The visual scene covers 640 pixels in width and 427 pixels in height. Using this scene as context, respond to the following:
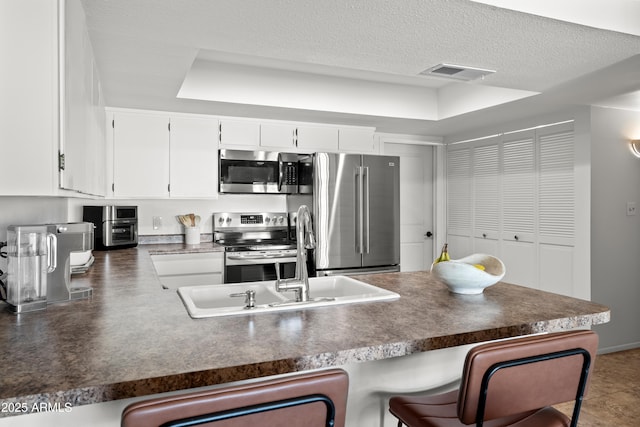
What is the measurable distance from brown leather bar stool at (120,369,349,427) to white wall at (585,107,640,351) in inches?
148

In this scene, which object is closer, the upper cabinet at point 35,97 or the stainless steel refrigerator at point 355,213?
the upper cabinet at point 35,97

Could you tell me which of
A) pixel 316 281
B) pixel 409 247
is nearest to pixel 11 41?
pixel 316 281

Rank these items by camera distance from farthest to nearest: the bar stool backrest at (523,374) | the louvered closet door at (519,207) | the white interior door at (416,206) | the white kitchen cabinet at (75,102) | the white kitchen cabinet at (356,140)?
the white interior door at (416,206)
the white kitchen cabinet at (356,140)
the louvered closet door at (519,207)
the white kitchen cabinet at (75,102)
the bar stool backrest at (523,374)

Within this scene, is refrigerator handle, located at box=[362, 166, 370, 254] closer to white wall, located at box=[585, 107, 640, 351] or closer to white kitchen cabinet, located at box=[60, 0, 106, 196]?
white wall, located at box=[585, 107, 640, 351]

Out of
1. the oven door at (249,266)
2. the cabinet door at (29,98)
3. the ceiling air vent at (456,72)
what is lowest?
the oven door at (249,266)

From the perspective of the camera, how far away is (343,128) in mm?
4613

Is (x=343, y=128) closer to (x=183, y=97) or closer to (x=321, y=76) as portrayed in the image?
(x=321, y=76)

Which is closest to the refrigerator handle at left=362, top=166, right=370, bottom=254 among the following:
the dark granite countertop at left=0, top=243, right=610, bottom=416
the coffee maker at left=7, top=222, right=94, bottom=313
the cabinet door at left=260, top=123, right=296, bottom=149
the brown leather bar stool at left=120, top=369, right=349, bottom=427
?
the cabinet door at left=260, top=123, right=296, bottom=149

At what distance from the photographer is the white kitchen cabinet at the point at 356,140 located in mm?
4616

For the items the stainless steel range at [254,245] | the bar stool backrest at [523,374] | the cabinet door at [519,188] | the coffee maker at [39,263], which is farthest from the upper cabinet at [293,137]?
the bar stool backrest at [523,374]

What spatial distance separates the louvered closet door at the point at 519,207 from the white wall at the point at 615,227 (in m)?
0.57

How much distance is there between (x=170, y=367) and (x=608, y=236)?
414 centimetres

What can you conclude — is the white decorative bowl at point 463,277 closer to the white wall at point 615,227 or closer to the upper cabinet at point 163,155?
the white wall at point 615,227

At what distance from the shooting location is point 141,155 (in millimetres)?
3939
